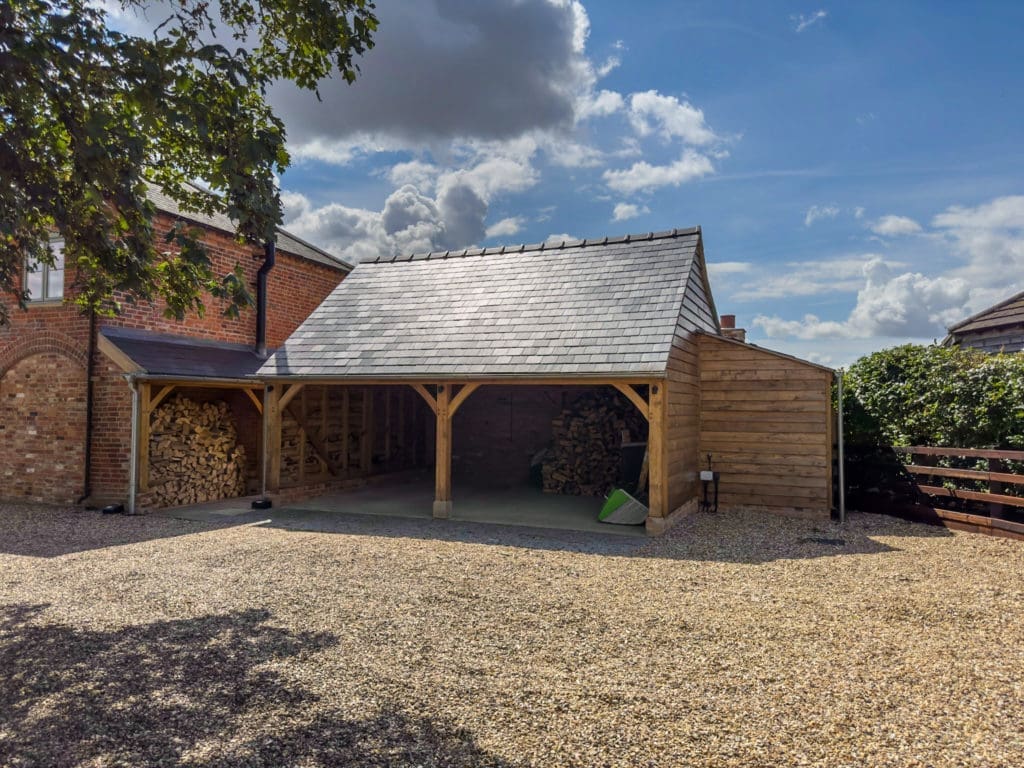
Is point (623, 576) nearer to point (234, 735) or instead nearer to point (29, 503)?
point (234, 735)

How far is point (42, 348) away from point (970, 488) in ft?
47.6

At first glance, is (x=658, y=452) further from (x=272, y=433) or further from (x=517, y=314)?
(x=272, y=433)

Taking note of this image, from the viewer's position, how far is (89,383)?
10125 mm

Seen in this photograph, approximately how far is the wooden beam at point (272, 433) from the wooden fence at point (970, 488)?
9.66 metres

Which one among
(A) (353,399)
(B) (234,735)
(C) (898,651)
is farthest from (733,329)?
(B) (234,735)

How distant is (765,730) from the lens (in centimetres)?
312

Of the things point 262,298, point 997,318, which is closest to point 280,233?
point 262,298

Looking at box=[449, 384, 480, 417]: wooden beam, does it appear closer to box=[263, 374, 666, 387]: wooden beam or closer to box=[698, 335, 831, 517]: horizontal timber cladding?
box=[263, 374, 666, 387]: wooden beam

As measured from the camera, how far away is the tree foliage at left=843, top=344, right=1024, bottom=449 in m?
8.58

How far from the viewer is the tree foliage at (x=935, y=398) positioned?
8.58 meters

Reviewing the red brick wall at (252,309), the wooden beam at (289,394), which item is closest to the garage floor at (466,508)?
the wooden beam at (289,394)

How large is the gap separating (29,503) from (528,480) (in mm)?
8956

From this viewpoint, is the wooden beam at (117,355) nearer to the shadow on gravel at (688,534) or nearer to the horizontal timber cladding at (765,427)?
the shadow on gravel at (688,534)

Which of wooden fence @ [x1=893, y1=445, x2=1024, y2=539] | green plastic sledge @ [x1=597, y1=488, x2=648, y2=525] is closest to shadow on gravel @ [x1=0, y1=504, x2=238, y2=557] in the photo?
green plastic sledge @ [x1=597, y1=488, x2=648, y2=525]
